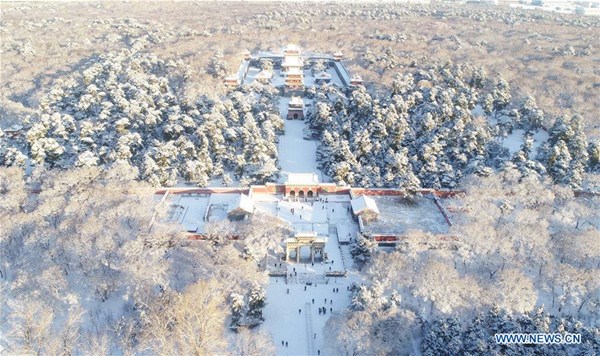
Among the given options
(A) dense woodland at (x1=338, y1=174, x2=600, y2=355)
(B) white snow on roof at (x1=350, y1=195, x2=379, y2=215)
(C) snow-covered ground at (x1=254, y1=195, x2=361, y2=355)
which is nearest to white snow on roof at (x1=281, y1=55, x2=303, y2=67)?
(C) snow-covered ground at (x1=254, y1=195, x2=361, y2=355)

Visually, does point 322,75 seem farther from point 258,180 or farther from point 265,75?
point 258,180

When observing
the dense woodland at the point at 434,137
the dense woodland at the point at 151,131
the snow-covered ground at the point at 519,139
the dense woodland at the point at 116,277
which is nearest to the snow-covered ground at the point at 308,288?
the dense woodland at the point at 116,277

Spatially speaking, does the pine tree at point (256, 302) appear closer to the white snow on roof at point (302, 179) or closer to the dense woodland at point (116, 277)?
the dense woodland at point (116, 277)

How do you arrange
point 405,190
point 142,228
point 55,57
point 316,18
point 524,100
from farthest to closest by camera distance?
point 316,18 → point 55,57 → point 524,100 → point 405,190 → point 142,228

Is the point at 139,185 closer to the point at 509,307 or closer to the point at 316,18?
the point at 509,307

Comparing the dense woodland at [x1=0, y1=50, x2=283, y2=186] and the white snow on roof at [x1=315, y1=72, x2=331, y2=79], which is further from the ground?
the dense woodland at [x1=0, y1=50, x2=283, y2=186]

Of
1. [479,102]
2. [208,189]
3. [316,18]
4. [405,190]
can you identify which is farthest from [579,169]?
[316,18]

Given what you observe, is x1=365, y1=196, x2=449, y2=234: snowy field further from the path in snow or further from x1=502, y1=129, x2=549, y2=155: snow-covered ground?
x1=502, y1=129, x2=549, y2=155: snow-covered ground
